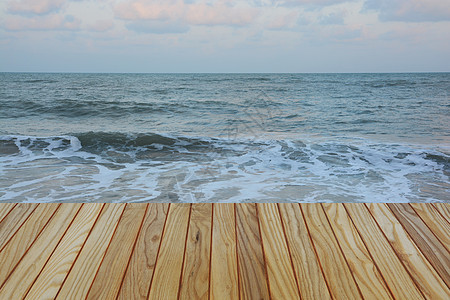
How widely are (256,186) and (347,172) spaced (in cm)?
126

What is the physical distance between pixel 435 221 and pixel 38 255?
5.64 feet

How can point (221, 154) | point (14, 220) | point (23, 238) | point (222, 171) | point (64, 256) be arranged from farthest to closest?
1. point (221, 154)
2. point (222, 171)
3. point (14, 220)
4. point (23, 238)
5. point (64, 256)

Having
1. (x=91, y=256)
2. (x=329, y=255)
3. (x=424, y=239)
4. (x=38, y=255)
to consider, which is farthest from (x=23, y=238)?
(x=424, y=239)

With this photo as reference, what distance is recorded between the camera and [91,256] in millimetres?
1323

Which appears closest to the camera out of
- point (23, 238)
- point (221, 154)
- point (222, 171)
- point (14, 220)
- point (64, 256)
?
point (64, 256)

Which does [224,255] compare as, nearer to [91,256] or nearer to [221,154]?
[91,256]

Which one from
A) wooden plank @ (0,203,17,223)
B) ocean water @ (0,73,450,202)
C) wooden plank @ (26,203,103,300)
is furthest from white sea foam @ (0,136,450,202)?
wooden plank @ (26,203,103,300)

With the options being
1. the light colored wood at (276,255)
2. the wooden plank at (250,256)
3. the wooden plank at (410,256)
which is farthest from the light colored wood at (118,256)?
the wooden plank at (410,256)

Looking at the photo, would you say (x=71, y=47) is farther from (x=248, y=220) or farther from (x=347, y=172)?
(x=248, y=220)

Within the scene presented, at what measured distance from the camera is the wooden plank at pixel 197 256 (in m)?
1.15

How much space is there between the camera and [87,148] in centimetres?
535

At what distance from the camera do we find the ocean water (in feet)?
10.4

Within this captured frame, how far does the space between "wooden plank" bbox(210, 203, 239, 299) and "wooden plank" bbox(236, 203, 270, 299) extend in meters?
0.02

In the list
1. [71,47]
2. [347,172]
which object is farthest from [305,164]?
[71,47]
